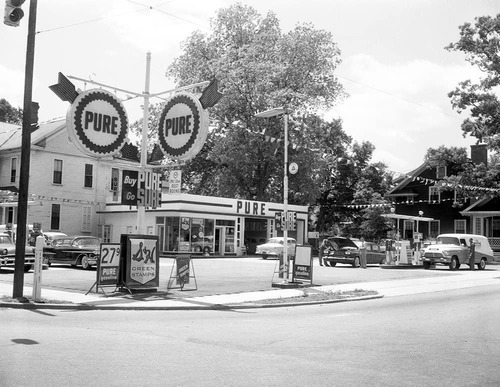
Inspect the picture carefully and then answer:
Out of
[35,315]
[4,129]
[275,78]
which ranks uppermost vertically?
[275,78]

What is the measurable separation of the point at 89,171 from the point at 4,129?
29.4ft

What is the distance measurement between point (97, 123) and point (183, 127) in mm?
2340

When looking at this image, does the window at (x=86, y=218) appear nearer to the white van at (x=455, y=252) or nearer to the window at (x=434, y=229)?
the white van at (x=455, y=252)

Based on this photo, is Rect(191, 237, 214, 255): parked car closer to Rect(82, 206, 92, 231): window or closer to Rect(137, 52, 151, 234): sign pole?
Rect(82, 206, 92, 231): window

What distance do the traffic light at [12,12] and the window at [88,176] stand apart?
37.2 metres

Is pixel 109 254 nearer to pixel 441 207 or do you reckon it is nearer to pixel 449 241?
pixel 449 241

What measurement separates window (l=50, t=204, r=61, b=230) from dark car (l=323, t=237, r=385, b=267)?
2116 centimetres

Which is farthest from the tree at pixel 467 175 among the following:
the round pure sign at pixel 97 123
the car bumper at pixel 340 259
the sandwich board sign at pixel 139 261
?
the round pure sign at pixel 97 123

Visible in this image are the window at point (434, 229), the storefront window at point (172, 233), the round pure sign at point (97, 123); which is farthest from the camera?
the window at point (434, 229)

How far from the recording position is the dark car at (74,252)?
27.2 meters

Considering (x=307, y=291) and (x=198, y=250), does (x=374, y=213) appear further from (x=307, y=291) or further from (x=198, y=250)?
(x=307, y=291)

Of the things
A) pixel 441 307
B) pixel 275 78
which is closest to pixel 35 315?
pixel 441 307

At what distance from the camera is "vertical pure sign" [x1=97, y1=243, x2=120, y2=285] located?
16484 millimetres

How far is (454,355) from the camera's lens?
870 centimetres
